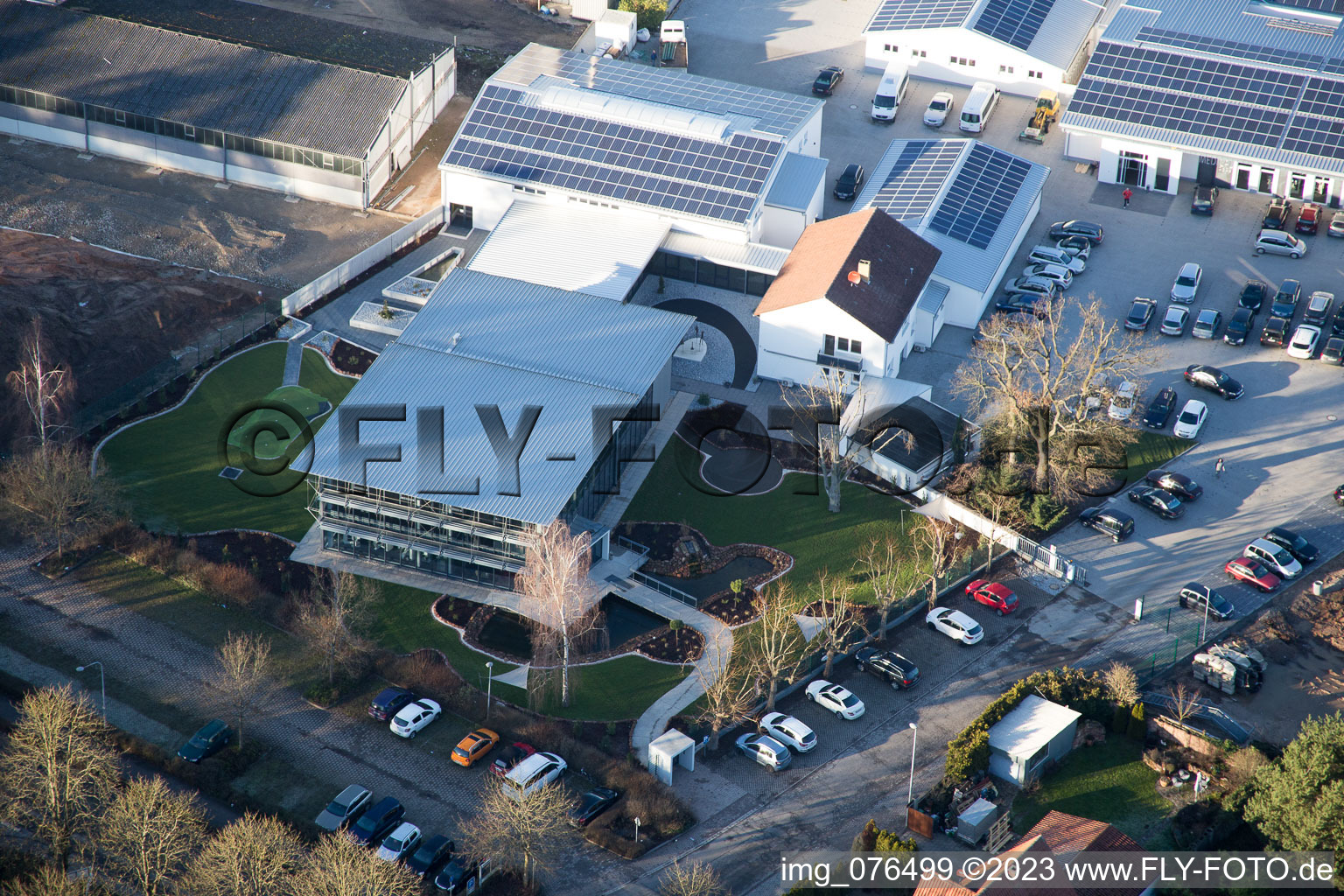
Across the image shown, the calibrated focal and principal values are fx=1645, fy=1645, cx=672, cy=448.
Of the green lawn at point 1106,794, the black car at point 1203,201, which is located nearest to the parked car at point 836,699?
the green lawn at point 1106,794

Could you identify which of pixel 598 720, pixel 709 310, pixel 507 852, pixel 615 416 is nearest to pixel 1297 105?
pixel 709 310

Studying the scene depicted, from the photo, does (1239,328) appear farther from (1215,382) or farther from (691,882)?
(691,882)

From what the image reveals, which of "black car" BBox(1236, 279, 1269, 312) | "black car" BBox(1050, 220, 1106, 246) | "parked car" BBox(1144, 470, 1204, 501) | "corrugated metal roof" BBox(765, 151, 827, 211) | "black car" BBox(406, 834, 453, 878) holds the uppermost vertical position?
"corrugated metal roof" BBox(765, 151, 827, 211)

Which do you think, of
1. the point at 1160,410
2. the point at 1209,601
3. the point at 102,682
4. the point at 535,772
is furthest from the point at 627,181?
the point at 102,682

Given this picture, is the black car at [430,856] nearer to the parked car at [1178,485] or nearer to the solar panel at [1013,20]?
the parked car at [1178,485]

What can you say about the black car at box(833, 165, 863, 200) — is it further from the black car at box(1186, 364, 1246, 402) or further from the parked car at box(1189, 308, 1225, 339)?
the black car at box(1186, 364, 1246, 402)

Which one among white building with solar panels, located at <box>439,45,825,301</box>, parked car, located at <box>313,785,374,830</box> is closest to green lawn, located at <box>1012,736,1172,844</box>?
parked car, located at <box>313,785,374,830</box>
